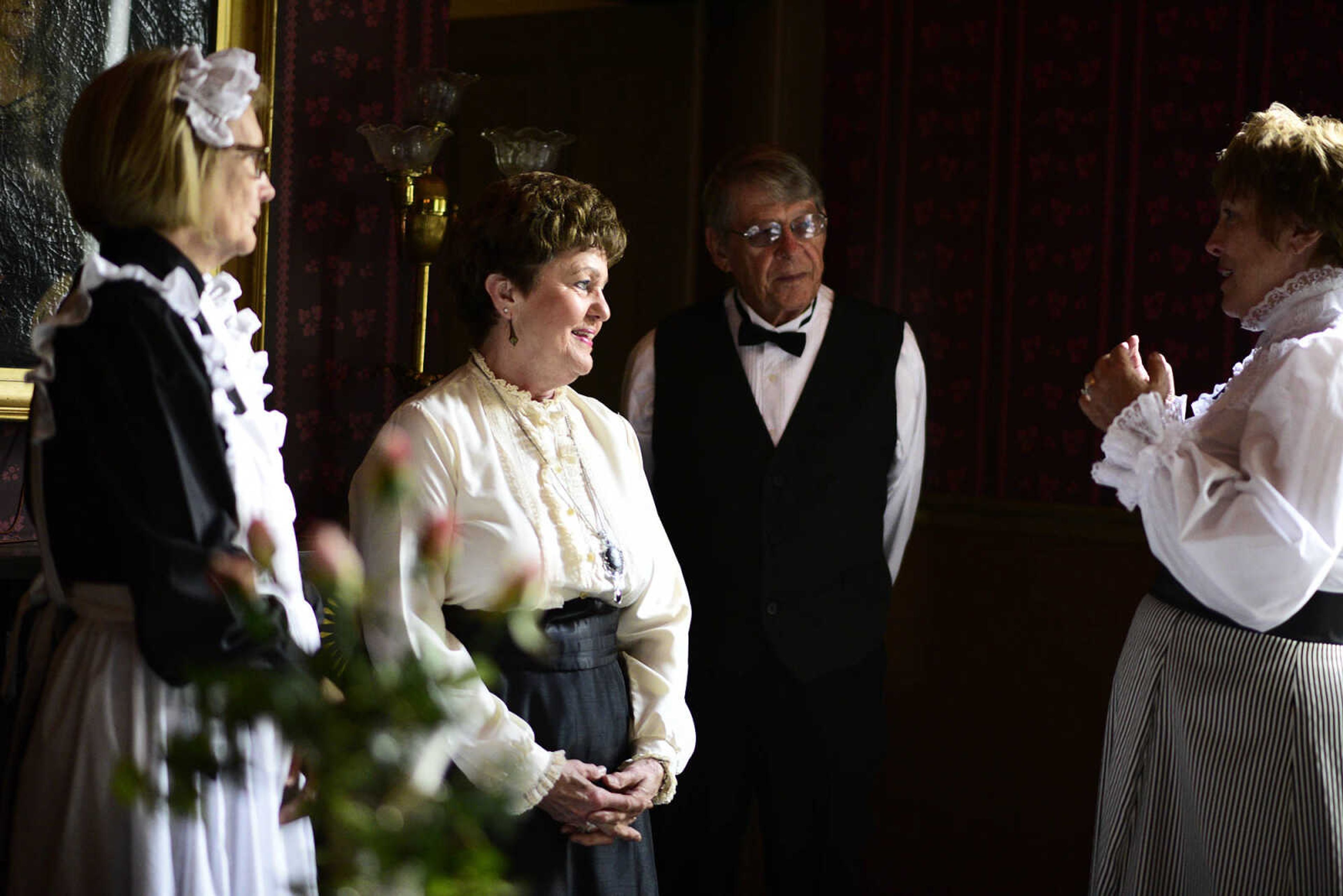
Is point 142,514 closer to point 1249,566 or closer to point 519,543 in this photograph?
point 519,543

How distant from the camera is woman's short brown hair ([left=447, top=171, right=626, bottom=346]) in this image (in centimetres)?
191

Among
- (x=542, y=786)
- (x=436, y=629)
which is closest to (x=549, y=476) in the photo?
(x=436, y=629)

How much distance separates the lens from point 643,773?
72.9 inches

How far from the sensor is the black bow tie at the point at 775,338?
2.68m

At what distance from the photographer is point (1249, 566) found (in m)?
1.86

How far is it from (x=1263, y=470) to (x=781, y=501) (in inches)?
38.2

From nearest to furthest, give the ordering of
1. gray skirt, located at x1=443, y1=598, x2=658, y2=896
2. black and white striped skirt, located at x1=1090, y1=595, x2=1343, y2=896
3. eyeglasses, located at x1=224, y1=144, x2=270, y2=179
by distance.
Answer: eyeglasses, located at x1=224, y1=144, x2=270, y2=179, gray skirt, located at x1=443, y1=598, x2=658, y2=896, black and white striped skirt, located at x1=1090, y1=595, x2=1343, y2=896

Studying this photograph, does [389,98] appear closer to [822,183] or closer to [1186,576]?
[822,183]

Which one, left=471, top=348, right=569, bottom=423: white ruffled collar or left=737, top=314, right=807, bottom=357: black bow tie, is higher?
left=737, top=314, right=807, bottom=357: black bow tie

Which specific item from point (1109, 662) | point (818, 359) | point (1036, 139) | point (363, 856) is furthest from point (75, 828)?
point (1036, 139)

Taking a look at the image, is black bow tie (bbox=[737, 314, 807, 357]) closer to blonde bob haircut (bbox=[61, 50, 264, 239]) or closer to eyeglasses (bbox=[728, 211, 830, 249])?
eyeglasses (bbox=[728, 211, 830, 249])

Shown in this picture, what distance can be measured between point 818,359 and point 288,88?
1.36 metres

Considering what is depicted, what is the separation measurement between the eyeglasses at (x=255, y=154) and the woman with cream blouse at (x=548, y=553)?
17.3 inches

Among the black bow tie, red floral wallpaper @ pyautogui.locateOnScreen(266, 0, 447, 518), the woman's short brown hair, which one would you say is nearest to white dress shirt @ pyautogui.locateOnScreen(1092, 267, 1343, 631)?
the black bow tie
